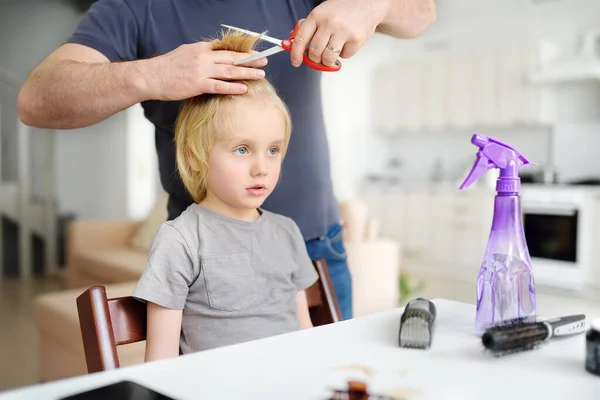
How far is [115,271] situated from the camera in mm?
3113

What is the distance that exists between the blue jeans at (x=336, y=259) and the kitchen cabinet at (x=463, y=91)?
4068 millimetres

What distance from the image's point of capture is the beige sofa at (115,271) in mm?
2086

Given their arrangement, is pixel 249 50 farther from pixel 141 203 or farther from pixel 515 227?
pixel 141 203

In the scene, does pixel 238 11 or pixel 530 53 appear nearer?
pixel 238 11

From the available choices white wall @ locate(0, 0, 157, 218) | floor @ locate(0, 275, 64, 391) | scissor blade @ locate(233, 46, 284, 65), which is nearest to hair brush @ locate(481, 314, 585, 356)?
scissor blade @ locate(233, 46, 284, 65)

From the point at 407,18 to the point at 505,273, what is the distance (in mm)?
462

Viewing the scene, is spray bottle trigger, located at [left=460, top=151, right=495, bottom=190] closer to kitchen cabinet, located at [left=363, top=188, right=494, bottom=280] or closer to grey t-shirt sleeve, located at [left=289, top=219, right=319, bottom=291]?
grey t-shirt sleeve, located at [left=289, top=219, right=319, bottom=291]

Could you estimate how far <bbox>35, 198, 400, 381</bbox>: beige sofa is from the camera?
2.09 m

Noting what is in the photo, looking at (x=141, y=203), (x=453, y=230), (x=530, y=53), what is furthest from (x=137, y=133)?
(x=530, y=53)

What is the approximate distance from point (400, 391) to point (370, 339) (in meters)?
0.15

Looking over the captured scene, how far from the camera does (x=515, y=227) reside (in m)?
0.77

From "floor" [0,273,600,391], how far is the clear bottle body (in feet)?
4.43

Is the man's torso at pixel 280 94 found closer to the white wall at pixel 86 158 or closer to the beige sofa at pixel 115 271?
the beige sofa at pixel 115 271

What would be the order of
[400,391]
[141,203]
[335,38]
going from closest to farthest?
[400,391] < [335,38] < [141,203]
